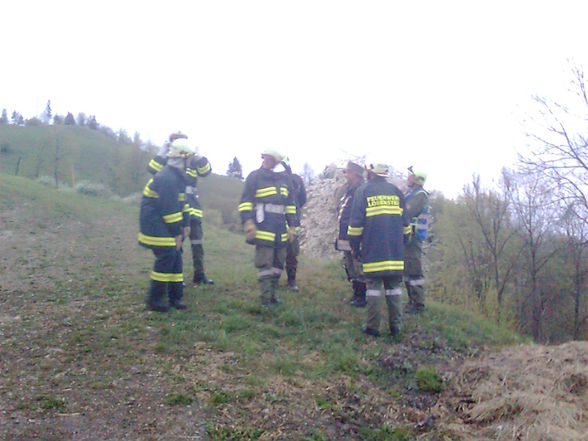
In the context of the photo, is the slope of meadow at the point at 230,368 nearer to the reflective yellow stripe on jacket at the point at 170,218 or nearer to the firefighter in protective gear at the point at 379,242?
the firefighter in protective gear at the point at 379,242

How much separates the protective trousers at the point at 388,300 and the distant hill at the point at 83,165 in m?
23.2

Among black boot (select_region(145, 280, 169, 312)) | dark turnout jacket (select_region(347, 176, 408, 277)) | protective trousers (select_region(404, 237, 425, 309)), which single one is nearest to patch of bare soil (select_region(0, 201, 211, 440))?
black boot (select_region(145, 280, 169, 312))

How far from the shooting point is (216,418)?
14.5 feet

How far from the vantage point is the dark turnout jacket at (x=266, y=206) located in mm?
7391

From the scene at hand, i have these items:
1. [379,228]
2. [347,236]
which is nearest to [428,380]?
[379,228]

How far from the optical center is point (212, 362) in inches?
216

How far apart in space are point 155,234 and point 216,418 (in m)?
2.92

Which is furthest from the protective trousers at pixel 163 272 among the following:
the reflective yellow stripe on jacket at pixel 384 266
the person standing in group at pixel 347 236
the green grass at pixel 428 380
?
the green grass at pixel 428 380

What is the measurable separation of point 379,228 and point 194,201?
310 centimetres

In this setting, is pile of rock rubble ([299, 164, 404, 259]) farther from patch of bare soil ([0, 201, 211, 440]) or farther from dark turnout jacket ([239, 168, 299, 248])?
dark turnout jacket ([239, 168, 299, 248])

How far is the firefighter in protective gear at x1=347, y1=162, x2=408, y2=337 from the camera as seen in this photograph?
6.66 meters

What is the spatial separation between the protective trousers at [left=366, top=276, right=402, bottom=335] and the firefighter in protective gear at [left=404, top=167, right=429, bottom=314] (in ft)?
4.40

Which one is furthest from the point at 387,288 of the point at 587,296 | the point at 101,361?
the point at 587,296

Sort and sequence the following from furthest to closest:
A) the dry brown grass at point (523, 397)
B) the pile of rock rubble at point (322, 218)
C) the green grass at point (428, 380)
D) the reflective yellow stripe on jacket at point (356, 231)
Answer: the pile of rock rubble at point (322, 218)
the reflective yellow stripe on jacket at point (356, 231)
the green grass at point (428, 380)
the dry brown grass at point (523, 397)
